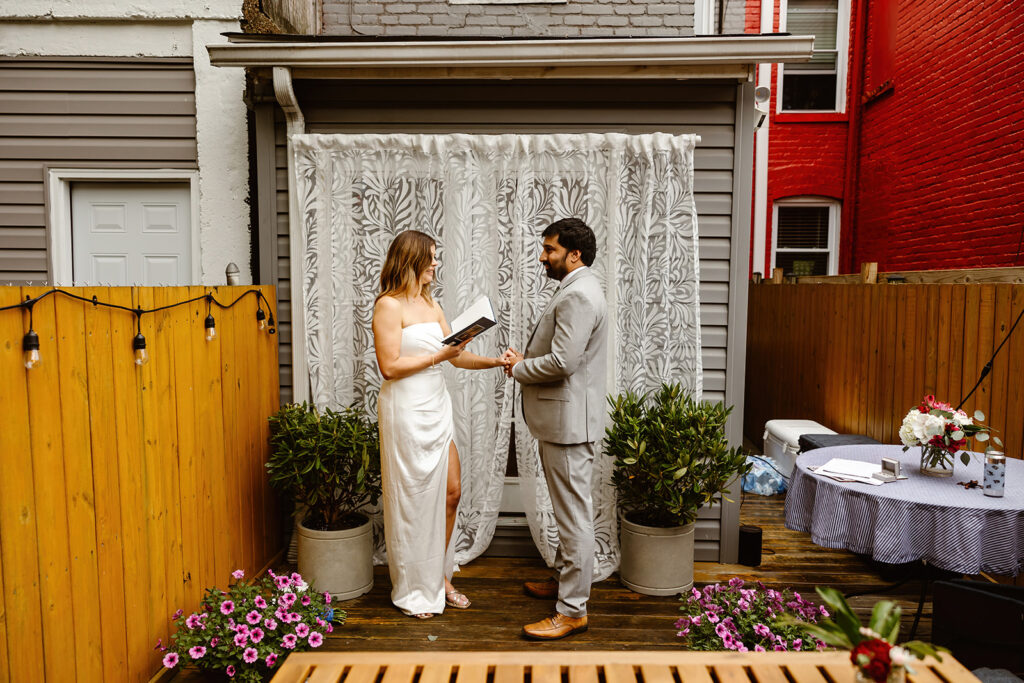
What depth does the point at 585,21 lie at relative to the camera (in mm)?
4840

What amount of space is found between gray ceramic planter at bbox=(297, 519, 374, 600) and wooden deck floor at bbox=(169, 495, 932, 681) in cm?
10

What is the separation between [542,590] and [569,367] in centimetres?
140

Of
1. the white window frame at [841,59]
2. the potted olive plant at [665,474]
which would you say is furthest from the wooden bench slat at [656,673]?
the white window frame at [841,59]

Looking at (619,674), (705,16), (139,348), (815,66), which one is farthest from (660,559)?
(815,66)

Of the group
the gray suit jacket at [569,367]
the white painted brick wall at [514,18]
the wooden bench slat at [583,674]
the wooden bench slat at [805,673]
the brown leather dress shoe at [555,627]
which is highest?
the white painted brick wall at [514,18]

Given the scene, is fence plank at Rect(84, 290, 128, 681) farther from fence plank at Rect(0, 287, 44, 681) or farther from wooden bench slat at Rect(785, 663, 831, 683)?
wooden bench slat at Rect(785, 663, 831, 683)

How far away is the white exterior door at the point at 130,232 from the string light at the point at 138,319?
2.79 feet

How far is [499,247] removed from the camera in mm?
3975

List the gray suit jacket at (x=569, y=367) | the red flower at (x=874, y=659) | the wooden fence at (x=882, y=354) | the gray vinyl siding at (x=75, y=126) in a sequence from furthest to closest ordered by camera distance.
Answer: the gray vinyl siding at (x=75, y=126) < the wooden fence at (x=882, y=354) < the gray suit jacket at (x=569, y=367) < the red flower at (x=874, y=659)

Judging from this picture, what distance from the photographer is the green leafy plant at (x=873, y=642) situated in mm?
1343

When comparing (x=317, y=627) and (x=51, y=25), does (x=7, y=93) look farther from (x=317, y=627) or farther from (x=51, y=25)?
(x=317, y=627)

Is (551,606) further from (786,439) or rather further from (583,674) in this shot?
(786,439)

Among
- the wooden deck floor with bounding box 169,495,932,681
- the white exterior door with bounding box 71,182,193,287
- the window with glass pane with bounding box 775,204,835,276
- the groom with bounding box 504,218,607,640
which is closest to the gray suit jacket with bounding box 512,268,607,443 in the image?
the groom with bounding box 504,218,607,640

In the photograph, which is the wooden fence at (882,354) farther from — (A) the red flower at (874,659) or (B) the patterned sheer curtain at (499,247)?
(A) the red flower at (874,659)
